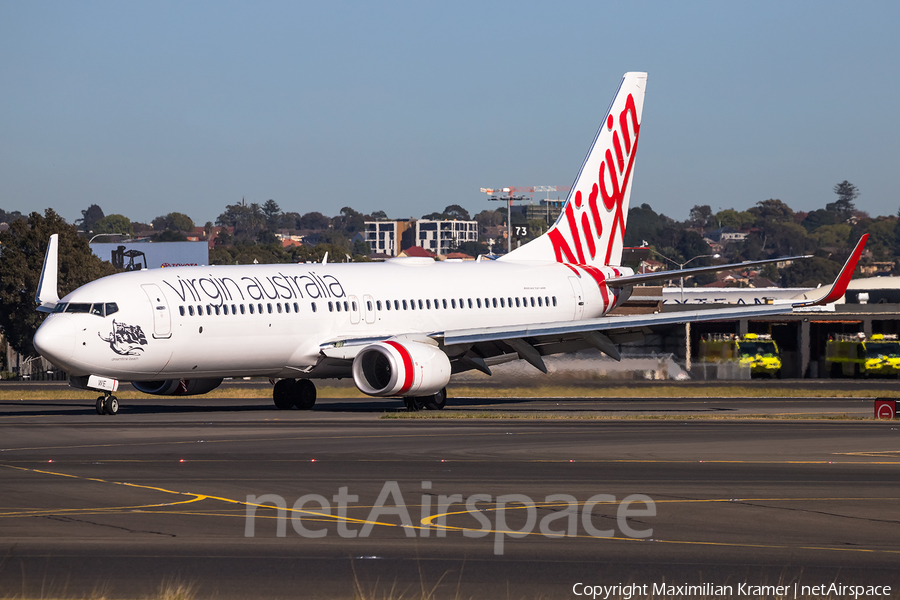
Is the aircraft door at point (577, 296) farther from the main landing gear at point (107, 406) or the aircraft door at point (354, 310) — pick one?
the main landing gear at point (107, 406)

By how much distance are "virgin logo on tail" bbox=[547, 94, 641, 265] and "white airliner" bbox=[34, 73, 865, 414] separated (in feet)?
2.99

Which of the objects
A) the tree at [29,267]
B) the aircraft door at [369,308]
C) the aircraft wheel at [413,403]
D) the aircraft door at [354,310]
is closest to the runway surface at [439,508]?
the aircraft wheel at [413,403]

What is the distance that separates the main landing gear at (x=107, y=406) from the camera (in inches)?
1362

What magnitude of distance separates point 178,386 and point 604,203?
57.1ft

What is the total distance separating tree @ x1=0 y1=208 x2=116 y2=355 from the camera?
76250 mm

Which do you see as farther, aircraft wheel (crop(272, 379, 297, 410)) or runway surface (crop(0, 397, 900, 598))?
aircraft wheel (crop(272, 379, 297, 410))

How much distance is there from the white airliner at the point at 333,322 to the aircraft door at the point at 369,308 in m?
0.03

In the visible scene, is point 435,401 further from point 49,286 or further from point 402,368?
point 49,286

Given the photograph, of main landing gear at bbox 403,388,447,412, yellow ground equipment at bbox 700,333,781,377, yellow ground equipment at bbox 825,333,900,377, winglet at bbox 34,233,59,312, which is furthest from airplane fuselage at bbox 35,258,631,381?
yellow ground equipment at bbox 825,333,900,377

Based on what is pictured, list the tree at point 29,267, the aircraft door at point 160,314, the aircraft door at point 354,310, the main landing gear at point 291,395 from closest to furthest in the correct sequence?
the aircraft door at point 160,314
the aircraft door at point 354,310
the main landing gear at point 291,395
the tree at point 29,267

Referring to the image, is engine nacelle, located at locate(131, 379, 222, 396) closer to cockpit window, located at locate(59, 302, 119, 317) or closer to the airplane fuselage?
the airplane fuselage

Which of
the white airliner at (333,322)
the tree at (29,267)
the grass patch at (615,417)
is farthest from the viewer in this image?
the tree at (29,267)

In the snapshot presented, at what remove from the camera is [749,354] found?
62.9m

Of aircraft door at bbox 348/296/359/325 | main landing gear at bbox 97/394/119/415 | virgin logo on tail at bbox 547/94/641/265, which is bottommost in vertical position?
main landing gear at bbox 97/394/119/415
